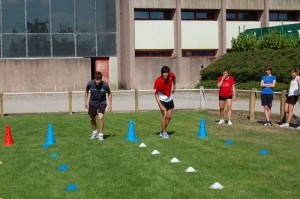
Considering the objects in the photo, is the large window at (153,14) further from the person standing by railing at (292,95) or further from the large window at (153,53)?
the person standing by railing at (292,95)

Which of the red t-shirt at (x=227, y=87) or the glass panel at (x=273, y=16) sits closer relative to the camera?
the red t-shirt at (x=227, y=87)

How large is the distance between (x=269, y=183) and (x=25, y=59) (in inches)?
1371

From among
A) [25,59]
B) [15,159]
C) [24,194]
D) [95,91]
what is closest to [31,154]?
[15,159]

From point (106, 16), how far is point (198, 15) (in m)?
8.42

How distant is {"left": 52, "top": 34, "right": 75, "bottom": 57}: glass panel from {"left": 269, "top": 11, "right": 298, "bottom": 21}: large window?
18.5 m

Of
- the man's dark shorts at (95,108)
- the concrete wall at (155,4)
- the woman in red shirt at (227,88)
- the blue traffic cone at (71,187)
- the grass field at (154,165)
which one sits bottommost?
the grass field at (154,165)

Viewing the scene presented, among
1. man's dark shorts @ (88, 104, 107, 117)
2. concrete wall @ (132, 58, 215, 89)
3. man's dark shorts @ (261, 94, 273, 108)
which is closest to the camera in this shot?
man's dark shorts @ (88, 104, 107, 117)

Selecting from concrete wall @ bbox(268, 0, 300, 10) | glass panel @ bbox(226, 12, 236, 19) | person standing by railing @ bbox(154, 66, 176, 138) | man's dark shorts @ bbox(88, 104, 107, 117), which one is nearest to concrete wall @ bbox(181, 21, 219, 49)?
glass panel @ bbox(226, 12, 236, 19)

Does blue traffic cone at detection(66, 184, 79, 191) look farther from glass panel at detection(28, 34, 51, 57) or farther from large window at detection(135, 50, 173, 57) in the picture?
large window at detection(135, 50, 173, 57)

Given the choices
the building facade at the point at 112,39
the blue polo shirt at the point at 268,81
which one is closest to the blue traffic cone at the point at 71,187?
the blue polo shirt at the point at 268,81

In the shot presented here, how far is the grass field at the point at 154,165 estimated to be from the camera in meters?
7.39

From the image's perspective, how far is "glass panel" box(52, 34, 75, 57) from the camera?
41.0 metres

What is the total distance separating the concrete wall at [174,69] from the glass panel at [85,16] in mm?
4842

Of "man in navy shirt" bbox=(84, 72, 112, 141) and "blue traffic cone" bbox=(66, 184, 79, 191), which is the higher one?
"man in navy shirt" bbox=(84, 72, 112, 141)
